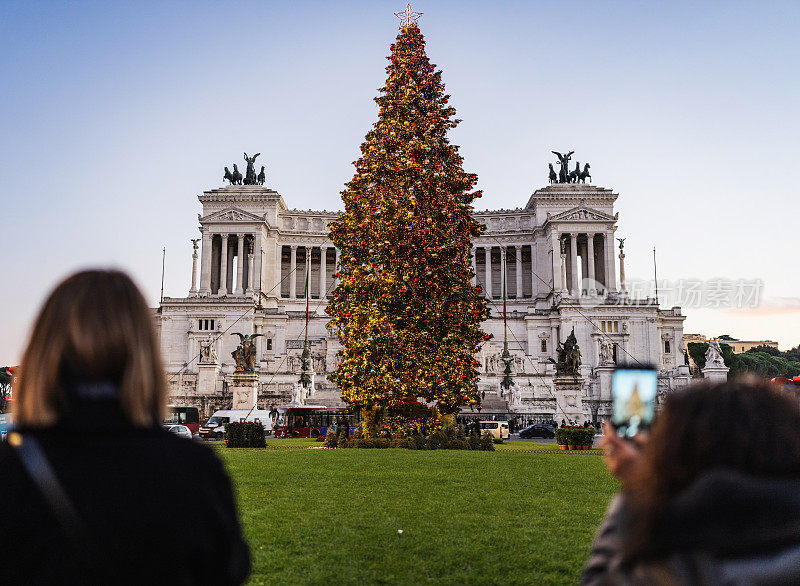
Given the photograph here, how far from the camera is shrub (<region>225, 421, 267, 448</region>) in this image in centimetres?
2688

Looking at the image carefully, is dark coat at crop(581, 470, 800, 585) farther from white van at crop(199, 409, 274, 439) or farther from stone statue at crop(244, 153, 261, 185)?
stone statue at crop(244, 153, 261, 185)

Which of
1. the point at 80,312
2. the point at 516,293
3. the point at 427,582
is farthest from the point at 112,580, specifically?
the point at 516,293

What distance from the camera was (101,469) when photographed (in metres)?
2.42

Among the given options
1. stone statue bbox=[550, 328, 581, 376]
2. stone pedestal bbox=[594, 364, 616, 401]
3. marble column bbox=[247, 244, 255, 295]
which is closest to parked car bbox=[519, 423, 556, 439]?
stone statue bbox=[550, 328, 581, 376]

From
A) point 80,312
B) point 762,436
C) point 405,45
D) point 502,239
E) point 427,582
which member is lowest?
point 427,582

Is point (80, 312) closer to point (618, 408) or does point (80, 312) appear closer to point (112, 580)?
point (112, 580)

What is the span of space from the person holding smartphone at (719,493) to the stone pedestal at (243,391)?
4072cm

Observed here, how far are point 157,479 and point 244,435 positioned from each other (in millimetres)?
25417

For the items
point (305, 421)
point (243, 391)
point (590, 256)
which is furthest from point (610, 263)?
point (243, 391)

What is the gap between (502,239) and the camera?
88.4m

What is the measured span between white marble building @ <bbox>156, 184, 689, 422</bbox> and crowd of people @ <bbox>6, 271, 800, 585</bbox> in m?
44.6

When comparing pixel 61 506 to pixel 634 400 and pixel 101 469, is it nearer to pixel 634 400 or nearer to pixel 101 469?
pixel 101 469

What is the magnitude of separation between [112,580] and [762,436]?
2.27 m

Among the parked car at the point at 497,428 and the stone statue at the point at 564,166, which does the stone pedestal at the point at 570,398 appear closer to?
the parked car at the point at 497,428
